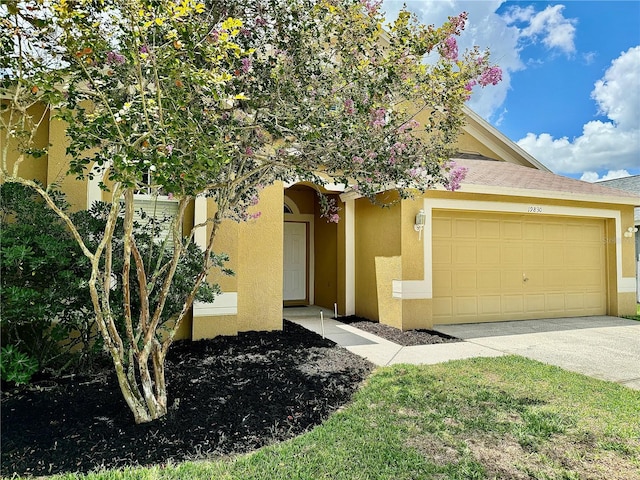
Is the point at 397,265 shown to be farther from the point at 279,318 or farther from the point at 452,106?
the point at 452,106

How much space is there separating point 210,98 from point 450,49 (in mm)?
2861

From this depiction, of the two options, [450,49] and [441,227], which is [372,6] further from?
[441,227]

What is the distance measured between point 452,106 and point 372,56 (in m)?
1.18

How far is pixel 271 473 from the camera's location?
2.84m

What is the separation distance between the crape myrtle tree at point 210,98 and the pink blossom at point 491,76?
2 centimetres

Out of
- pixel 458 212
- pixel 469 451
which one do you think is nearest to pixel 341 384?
pixel 469 451

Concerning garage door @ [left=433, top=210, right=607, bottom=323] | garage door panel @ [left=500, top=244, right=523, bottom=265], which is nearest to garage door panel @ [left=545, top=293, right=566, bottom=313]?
garage door @ [left=433, top=210, right=607, bottom=323]

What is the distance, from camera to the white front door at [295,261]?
1179cm

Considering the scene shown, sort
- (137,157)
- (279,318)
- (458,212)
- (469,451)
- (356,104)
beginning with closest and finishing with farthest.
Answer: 1. (137,157)
2. (469,451)
3. (356,104)
4. (279,318)
5. (458,212)

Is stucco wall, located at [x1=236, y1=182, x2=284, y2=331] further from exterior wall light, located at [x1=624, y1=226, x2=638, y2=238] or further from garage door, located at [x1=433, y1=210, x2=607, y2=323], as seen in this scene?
exterior wall light, located at [x1=624, y1=226, x2=638, y2=238]

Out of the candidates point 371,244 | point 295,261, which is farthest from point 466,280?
point 295,261

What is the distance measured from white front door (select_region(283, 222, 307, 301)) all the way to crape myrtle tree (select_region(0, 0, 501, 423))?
6.53 metres

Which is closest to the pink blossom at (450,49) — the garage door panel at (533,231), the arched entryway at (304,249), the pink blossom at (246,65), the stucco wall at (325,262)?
the pink blossom at (246,65)

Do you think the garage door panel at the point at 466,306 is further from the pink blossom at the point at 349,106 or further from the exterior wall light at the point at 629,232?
the pink blossom at the point at 349,106
